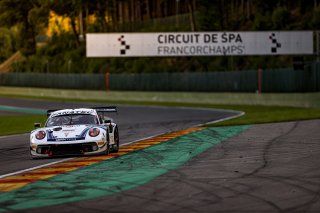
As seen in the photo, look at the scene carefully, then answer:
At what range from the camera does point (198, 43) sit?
50.3m

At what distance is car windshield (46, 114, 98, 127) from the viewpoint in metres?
17.5

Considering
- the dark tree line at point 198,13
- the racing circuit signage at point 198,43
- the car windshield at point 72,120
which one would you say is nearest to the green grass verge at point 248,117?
the racing circuit signage at point 198,43

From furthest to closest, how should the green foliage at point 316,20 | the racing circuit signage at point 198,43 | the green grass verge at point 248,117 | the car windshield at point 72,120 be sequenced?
the green foliage at point 316,20 < the racing circuit signage at point 198,43 < the green grass verge at point 248,117 < the car windshield at point 72,120

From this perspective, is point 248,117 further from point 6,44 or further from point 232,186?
point 6,44

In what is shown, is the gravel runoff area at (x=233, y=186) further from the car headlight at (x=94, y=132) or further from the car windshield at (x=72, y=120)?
the car windshield at (x=72, y=120)

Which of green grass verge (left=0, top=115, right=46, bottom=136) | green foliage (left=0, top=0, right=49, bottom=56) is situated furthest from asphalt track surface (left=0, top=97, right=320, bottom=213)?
green foliage (left=0, top=0, right=49, bottom=56)

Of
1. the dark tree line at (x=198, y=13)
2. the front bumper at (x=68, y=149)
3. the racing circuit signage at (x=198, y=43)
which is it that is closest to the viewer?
the front bumper at (x=68, y=149)

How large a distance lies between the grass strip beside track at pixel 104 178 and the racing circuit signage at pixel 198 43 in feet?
103

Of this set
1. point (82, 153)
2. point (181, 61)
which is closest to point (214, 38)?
point (181, 61)

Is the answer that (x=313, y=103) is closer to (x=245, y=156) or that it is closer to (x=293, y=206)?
(x=245, y=156)

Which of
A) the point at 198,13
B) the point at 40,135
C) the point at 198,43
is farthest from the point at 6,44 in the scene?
the point at 40,135

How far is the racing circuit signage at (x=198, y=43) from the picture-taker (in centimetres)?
4956

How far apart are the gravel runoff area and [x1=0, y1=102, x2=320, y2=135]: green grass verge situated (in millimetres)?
12789

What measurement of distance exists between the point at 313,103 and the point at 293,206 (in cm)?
3268
